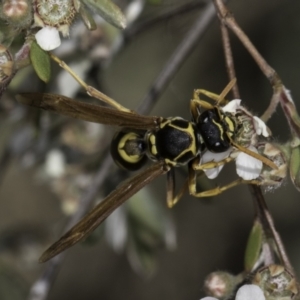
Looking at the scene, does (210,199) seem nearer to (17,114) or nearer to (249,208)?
(17,114)

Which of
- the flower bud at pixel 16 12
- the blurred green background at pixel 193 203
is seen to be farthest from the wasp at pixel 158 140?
the blurred green background at pixel 193 203

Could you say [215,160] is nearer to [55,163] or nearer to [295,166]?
[295,166]

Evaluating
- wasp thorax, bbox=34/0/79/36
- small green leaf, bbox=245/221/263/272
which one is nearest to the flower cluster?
small green leaf, bbox=245/221/263/272

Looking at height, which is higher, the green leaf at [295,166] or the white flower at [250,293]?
the green leaf at [295,166]

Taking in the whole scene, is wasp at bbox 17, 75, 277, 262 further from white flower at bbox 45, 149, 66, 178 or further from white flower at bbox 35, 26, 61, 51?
white flower at bbox 45, 149, 66, 178

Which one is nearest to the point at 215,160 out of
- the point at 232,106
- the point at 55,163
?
the point at 232,106

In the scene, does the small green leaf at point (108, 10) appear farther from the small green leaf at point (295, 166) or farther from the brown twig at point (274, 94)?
the small green leaf at point (295, 166)

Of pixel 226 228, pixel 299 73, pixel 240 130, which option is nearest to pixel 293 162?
pixel 240 130
